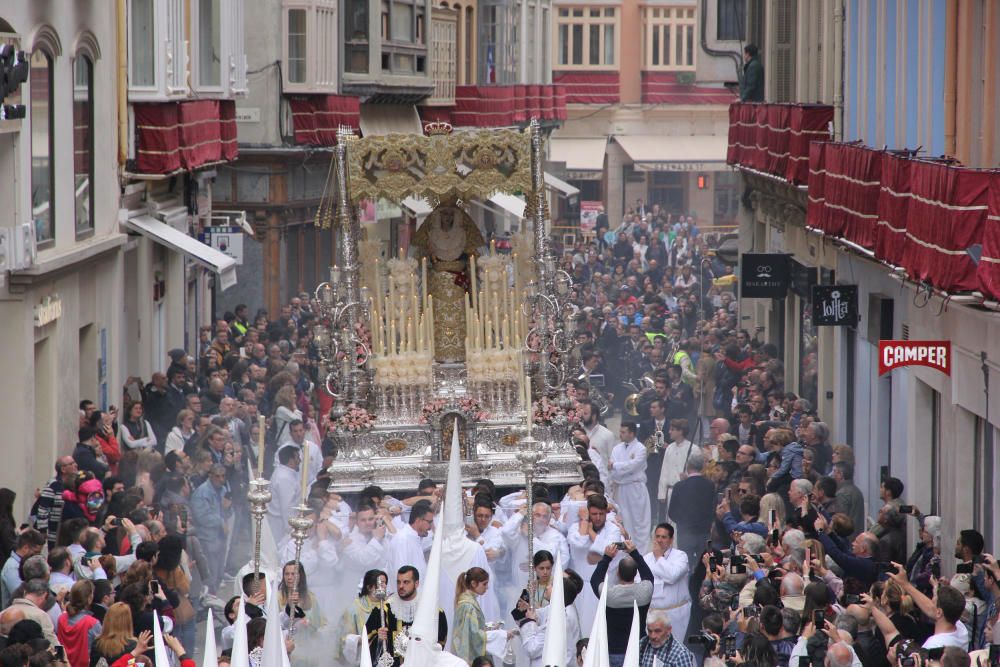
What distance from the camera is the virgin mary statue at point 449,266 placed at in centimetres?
2102

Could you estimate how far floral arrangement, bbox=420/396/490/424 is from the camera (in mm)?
19312

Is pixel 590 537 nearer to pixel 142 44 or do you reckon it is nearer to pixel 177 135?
pixel 177 135

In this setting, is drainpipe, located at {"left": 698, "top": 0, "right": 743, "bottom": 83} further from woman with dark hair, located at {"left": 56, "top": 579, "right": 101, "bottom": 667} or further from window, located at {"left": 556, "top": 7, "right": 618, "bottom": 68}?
window, located at {"left": 556, "top": 7, "right": 618, "bottom": 68}

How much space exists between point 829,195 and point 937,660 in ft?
34.0

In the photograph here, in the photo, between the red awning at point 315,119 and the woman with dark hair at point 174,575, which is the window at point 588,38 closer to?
the red awning at point 315,119

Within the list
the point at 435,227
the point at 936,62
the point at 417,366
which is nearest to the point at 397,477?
the point at 417,366

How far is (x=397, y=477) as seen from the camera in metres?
19.3

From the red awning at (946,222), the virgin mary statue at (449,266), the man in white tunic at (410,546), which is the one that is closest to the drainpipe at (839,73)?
the virgin mary statue at (449,266)

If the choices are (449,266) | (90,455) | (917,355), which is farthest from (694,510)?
(90,455)

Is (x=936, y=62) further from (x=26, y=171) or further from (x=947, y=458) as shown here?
(x=26, y=171)

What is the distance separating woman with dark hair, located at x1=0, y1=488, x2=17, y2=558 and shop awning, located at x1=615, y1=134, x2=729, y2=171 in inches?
1915

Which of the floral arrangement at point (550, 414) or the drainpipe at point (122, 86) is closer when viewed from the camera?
the floral arrangement at point (550, 414)

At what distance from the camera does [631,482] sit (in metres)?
19.3

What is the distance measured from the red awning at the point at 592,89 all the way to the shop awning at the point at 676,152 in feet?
4.36
